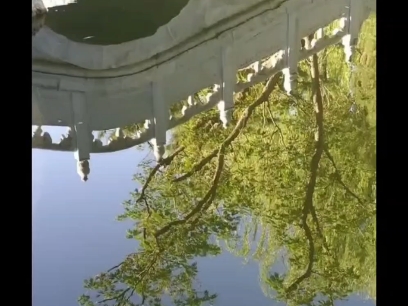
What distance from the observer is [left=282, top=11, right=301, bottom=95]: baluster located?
197 cm

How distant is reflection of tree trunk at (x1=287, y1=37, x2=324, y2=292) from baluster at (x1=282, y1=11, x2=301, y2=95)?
70 mm

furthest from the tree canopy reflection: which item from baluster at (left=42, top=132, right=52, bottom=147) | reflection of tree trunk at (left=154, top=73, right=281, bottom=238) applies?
baluster at (left=42, top=132, right=52, bottom=147)

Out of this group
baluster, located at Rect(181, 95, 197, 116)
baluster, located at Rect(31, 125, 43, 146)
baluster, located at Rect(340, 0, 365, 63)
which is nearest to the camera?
baluster, located at Rect(31, 125, 43, 146)

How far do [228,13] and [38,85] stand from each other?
0.71 meters

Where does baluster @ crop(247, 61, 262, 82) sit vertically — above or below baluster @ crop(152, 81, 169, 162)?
above

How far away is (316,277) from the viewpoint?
1.93 meters

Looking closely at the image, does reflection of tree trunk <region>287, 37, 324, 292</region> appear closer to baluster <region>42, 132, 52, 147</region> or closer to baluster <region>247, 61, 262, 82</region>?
baluster <region>247, 61, 262, 82</region>

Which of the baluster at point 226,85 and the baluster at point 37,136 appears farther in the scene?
the baluster at point 226,85

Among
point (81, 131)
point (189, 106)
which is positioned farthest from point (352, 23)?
point (81, 131)

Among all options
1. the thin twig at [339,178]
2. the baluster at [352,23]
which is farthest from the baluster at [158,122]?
the baluster at [352,23]

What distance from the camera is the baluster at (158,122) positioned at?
1845mm

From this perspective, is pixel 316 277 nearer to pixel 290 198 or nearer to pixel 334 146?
pixel 290 198
